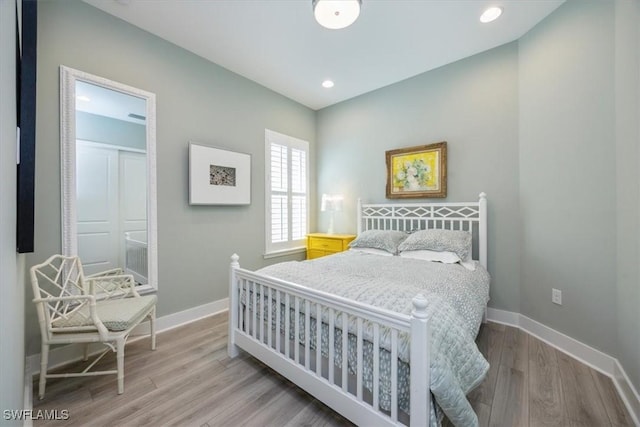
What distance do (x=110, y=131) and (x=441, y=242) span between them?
3.32 metres

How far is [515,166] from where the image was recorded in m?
2.56

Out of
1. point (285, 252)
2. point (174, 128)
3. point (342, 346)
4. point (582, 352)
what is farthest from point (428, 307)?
point (174, 128)

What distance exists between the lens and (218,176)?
9.59 feet

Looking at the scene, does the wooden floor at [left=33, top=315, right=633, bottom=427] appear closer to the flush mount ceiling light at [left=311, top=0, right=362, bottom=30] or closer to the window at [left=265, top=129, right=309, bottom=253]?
the window at [left=265, top=129, right=309, bottom=253]

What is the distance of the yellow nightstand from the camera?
3529mm

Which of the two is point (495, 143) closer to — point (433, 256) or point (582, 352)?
point (433, 256)

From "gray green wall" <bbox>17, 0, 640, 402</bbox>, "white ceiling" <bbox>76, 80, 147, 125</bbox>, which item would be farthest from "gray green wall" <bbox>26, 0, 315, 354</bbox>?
"white ceiling" <bbox>76, 80, 147, 125</bbox>

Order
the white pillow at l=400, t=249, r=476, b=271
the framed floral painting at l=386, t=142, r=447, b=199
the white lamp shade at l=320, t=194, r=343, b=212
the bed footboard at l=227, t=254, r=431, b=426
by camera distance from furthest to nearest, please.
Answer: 1. the white lamp shade at l=320, t=194, r=343, b=212
2. the framed floral painting at l=386, t=142, r=447, b=199
3. the white pillow at l=400, t=249, r=476, b=271
4. the bed footboard at l=227, t=254, r=431, b=426

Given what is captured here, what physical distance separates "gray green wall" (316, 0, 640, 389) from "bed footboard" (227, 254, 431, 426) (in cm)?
149

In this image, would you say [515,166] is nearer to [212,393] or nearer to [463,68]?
[463,68]

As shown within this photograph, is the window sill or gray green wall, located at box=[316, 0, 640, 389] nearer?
gray green wall, located at box=[316, 0, 640, 389]

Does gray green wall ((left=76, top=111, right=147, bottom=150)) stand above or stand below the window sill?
above

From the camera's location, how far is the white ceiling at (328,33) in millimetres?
2092

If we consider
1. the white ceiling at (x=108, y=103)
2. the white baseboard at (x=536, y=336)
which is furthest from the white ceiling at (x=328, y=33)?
the white baseboard at (x=536, y=336)
